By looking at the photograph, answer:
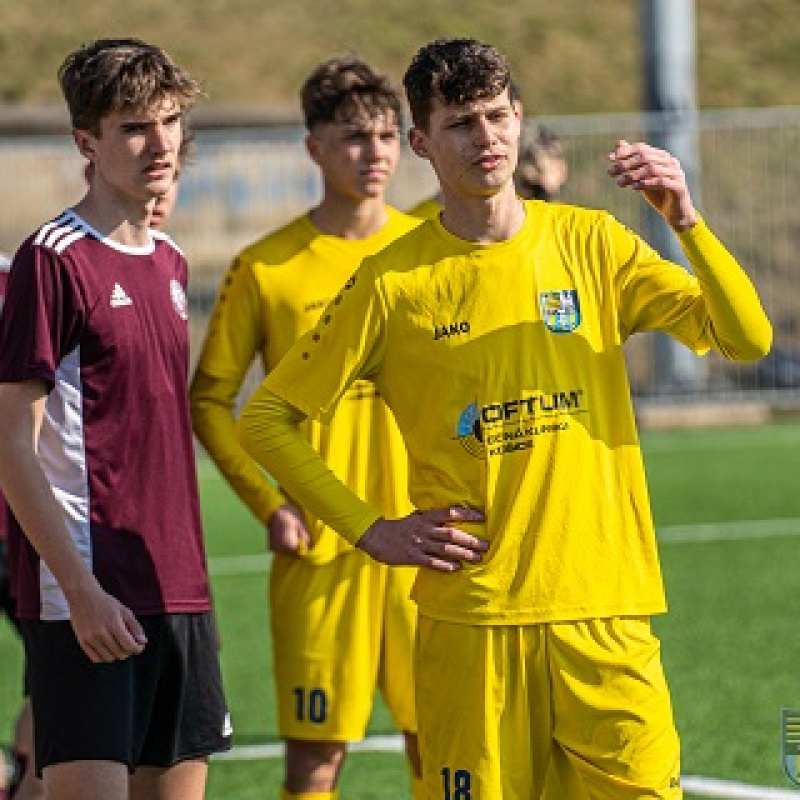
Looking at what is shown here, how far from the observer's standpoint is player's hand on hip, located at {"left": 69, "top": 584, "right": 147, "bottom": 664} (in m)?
4.74

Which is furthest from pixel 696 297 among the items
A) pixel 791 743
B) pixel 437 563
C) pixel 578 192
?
pixel 578 192

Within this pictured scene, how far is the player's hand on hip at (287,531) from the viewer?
6215 millimetres

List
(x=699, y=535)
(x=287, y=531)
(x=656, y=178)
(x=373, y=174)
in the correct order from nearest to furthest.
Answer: (x=656, y=178), (x=287, y=531), (x=373, y=174), (x=699, y=535)

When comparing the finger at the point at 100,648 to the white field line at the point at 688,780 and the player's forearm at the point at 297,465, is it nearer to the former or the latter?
the player's forearm at the point at 297,465

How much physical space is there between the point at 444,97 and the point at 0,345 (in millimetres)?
1160

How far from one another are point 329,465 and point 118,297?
143 cm

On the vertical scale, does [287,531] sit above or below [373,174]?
below

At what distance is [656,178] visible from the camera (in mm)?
4617

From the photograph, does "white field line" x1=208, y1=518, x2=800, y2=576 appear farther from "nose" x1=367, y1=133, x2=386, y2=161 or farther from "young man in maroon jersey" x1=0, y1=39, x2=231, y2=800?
"young man in maroon jersey" x1=0, y1=39, x2=231, y2=800

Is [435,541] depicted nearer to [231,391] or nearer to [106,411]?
[106,411]

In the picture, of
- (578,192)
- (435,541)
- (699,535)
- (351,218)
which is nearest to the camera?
(435,541)

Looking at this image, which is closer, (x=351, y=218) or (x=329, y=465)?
(x=329, y=465)

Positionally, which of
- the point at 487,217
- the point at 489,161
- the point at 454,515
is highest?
the point at 489,161

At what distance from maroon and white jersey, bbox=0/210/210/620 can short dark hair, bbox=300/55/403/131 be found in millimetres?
1486
